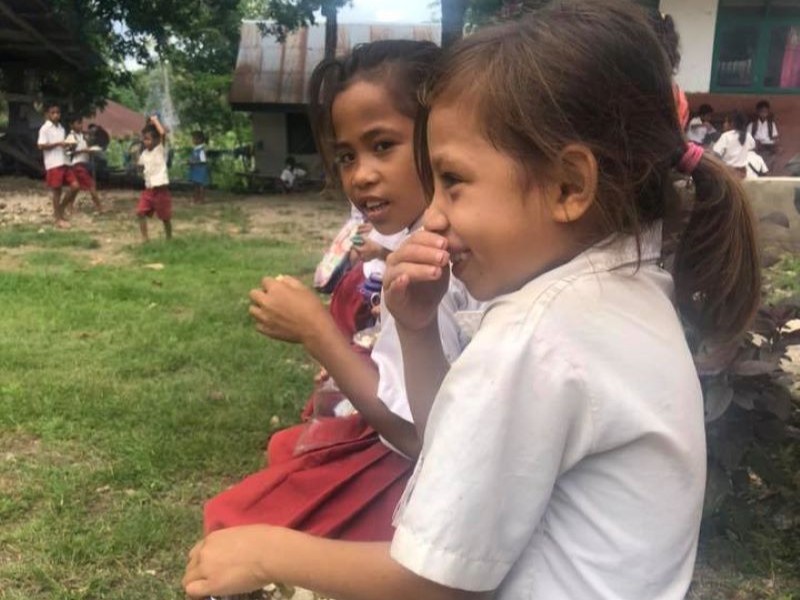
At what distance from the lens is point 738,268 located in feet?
3.75

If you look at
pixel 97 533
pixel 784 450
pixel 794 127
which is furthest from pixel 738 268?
pixel 794 127

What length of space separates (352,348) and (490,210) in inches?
26.9

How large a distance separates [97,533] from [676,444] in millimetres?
2313

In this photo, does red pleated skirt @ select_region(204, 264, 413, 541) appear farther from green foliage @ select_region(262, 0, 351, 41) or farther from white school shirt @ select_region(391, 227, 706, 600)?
green foliage @ select_region(262, 0, 351, 41)

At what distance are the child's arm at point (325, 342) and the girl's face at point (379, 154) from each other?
0.28 m

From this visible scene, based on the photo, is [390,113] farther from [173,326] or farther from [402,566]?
[173,326]

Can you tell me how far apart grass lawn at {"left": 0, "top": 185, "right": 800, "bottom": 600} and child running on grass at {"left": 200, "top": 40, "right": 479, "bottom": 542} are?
1137 mm

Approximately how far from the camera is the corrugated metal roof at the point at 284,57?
23.0 meters

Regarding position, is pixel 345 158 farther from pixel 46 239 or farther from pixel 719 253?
pixel 46 239

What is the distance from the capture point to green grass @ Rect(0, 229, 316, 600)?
2732 mm

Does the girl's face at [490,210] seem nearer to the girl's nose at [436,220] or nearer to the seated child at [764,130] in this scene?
the girl's nose at [436,220]

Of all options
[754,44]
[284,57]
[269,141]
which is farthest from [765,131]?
[284,57]

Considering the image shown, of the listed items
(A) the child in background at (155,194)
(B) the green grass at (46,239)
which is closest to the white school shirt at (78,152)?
(B) the green grass at (46,239)

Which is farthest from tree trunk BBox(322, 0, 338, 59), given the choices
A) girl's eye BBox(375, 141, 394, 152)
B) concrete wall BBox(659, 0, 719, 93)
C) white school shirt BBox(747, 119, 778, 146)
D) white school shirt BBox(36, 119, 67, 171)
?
girl's eye BBox(375, 141, 394, 152)
